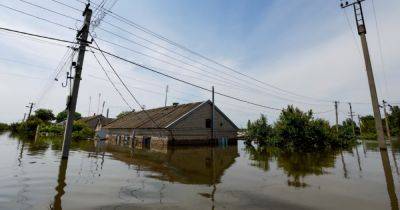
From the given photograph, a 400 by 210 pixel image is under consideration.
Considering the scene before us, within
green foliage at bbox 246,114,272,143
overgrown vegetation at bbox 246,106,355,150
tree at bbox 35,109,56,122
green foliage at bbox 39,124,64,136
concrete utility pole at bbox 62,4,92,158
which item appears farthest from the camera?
tree at bbox 35,109,56,122

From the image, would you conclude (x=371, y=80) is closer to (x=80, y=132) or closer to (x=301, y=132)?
(x=301, y=132)

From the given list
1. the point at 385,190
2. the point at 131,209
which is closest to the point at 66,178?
the point at 131,209

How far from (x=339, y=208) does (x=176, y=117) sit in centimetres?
2621

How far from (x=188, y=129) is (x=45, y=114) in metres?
66.2

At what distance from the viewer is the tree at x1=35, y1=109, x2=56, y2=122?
79.9m

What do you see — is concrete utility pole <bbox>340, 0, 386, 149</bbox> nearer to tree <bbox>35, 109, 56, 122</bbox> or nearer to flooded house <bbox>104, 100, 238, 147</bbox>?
flooded house <bbox>104, 100, 238, 147</bbox>

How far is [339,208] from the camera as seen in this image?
7066mm

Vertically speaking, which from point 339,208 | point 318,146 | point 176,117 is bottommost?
point 339,208

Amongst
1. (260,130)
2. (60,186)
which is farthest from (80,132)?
(60,186)

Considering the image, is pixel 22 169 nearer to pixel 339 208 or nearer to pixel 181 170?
pixel 181 170

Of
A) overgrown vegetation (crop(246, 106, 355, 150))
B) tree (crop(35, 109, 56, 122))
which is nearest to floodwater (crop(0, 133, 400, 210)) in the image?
overgrown vegetation (crop(246, 106, 355, 150))

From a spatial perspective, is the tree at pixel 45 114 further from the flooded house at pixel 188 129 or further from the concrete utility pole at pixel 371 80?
the concrete utility pole at pixel 371 80

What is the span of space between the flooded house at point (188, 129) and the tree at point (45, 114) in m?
55.0

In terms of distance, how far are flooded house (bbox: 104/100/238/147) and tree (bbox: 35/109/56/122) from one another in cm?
5498
